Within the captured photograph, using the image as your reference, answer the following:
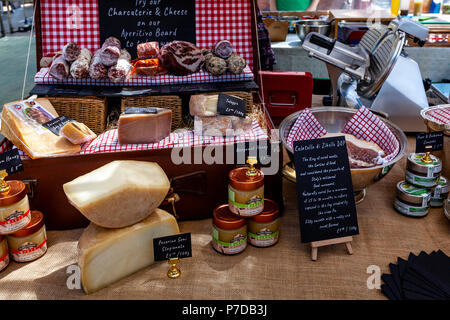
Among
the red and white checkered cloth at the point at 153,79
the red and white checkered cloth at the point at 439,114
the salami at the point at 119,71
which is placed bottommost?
the red and white checkered cloth at the point at 439,114

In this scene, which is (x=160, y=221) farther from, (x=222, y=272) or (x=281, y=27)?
(x=281, y=27)

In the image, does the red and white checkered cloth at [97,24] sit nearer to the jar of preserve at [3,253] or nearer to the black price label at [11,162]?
the black price label at [11,162]

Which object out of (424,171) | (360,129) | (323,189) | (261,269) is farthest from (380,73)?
(261,269)

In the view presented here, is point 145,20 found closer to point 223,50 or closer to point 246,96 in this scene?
point 223,50

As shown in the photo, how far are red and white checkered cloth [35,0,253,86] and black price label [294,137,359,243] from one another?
792 mm

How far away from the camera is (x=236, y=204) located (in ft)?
4.97

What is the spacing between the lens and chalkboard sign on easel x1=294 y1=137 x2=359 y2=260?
152cm

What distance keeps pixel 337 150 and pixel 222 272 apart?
2.04ft

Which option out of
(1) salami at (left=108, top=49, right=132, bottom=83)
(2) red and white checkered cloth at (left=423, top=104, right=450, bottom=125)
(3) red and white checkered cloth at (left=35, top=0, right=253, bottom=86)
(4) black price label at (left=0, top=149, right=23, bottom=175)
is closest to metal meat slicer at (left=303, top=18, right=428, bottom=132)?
(2) red and white checkered cloth at (left=423, top=104, right=450, bottom=125)

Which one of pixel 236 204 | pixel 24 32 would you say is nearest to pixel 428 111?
pixel 236 204

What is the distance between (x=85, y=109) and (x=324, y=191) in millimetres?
1205

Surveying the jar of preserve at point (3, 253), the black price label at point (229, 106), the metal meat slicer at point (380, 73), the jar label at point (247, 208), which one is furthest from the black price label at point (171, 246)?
the metal meat slicer at point (380, 73)

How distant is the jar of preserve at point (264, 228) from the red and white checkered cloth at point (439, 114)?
101 centimetres

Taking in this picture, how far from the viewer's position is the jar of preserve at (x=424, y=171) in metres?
1.72
